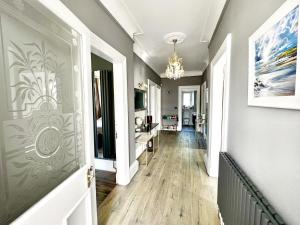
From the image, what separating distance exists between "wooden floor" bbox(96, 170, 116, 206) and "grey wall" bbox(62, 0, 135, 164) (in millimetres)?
496

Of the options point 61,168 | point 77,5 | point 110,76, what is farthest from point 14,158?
point 110,76

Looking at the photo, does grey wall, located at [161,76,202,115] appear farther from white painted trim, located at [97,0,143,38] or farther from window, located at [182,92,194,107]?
white painted trim, located at [97,0,143,38]

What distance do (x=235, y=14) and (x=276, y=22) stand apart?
0.86 metres

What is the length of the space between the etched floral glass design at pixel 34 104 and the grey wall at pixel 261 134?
4.21ft

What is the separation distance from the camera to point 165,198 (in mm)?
2156

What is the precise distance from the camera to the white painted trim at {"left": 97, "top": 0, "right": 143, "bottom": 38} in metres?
1.78

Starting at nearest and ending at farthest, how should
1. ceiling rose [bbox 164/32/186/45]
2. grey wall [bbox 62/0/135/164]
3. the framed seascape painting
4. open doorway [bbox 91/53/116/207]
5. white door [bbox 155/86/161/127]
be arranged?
the framed seascape painting, grey wall [bbox 62/0/135/164], ceiling rose [bbox 164/32/186/45], open doorway [bbox 91/53/116/207], white door [bbox 155/86/161/127]

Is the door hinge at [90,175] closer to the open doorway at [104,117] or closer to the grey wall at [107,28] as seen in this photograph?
the grey wall at [107,28]

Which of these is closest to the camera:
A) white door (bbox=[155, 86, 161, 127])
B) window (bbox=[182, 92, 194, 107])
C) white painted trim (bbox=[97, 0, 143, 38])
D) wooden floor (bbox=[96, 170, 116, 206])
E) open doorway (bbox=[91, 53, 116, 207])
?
white painted trim (bbox=[97, 0, 143, 38])

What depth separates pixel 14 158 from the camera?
0.70 metres

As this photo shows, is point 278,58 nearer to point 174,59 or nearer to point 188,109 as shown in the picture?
point 174,59

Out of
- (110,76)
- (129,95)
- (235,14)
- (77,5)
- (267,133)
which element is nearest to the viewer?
(267,133)

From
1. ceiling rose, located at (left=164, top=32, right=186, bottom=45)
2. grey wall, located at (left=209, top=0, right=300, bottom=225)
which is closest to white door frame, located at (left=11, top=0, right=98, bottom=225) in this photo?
grey wall, located at (left=209, top=0, right=300, bottom=225)

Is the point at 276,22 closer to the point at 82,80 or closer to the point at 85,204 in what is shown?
the point at 82,80
